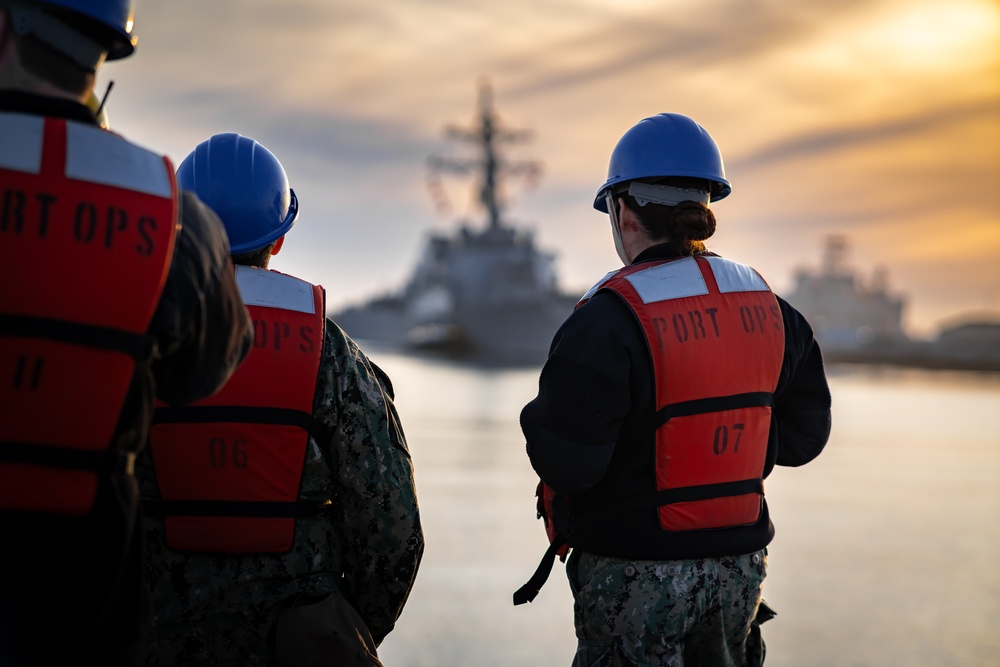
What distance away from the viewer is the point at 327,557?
2131mm

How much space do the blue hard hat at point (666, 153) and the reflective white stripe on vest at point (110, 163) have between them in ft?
4.19

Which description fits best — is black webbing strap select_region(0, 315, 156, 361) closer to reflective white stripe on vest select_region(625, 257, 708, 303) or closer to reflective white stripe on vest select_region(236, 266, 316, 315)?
reflective white stripe on vest select_region(236, 266, 316, 315)

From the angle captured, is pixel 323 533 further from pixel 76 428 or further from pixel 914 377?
pixel 914 377

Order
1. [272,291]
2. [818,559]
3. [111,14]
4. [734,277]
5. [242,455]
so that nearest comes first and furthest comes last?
[111,14] < [242,455] < [272,291] < [734,277] < [818,559]

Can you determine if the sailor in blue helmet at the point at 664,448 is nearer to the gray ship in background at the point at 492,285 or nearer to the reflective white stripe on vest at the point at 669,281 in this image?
the reflective white stripe on vest at the point at 669,281

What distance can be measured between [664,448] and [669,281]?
1.29 feet

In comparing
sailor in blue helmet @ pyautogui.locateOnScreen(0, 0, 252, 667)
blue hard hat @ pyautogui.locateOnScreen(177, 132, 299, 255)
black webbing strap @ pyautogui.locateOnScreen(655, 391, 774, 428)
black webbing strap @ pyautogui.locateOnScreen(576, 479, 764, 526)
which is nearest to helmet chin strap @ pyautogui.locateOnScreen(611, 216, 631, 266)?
black webbing strap @ pyautogui.locateOnScreen(655, 391, 774, 428)

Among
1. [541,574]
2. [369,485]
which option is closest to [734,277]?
[541,574]

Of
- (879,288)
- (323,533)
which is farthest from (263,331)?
(879,288)

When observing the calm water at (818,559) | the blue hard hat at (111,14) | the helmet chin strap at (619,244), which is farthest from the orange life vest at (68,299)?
the calm water at (818,559)

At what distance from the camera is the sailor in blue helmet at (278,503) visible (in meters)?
2.04

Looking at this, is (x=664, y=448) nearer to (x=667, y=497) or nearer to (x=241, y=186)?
(x=667, y=497)

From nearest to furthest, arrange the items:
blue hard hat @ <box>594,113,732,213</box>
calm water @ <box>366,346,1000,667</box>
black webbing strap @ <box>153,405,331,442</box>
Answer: black webbing strap @ <box>153,405,331,442</box>
blue hard hat @ <box>594,113,732,213</box>
calm water @ <box>366,346,1000,667</box>

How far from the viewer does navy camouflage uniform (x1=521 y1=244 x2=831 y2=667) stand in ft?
7.13
